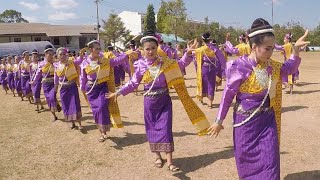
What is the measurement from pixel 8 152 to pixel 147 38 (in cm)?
411

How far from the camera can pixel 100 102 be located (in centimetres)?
757

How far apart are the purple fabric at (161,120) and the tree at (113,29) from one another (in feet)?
169

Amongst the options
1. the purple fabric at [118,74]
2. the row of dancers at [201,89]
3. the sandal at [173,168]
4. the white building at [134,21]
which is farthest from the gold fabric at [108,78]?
the white building at [134,21]

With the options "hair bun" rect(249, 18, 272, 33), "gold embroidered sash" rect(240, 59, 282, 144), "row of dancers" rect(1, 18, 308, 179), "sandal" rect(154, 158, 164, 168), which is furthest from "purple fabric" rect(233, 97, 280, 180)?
"sandal" rect(154, 158, 164, 168)

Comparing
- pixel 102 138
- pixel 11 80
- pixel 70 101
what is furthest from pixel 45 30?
pixel 102 138

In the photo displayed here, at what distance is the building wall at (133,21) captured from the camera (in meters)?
77.0

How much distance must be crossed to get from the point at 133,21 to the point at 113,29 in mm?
22736

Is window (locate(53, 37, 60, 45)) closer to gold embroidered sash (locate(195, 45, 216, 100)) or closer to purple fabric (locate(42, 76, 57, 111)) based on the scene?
purple fabric (locate(42, 76, 57, 111))

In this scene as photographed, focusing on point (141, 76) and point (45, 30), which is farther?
point (45, 30)

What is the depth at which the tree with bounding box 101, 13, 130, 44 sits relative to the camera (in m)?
56.2

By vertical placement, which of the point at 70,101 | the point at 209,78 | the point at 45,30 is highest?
the point at 45,30

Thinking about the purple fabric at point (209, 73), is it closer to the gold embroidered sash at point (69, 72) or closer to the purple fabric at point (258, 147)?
the gold embroidered sash at point (69, 72)

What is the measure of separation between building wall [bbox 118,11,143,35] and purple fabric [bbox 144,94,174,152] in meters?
71.2

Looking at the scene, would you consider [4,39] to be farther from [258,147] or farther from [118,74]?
[258,147]
